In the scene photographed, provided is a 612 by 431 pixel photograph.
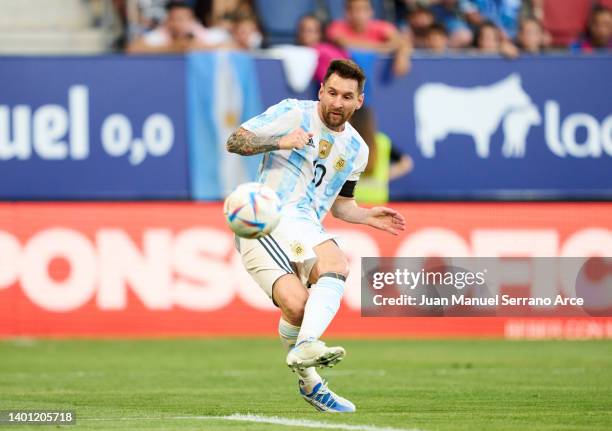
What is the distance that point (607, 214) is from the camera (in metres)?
16.9

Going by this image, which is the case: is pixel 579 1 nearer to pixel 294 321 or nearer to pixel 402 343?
pixel 402 343

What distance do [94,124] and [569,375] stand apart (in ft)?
24.4

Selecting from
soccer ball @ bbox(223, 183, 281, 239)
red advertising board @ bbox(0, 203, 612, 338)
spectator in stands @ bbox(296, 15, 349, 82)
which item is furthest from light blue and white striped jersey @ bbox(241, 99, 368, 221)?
spectator in stands @ bbox(296, 15, 349, 82)

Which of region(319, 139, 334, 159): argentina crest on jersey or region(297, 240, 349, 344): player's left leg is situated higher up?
region(319, 139, 334, 159): argentina crest on jersey

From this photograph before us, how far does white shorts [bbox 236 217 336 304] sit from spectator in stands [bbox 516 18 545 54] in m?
10.4

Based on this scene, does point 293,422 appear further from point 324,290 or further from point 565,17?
point 565,17

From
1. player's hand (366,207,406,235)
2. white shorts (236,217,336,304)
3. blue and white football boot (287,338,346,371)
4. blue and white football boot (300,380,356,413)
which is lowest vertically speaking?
blue and white football boot (300,380,356,413)

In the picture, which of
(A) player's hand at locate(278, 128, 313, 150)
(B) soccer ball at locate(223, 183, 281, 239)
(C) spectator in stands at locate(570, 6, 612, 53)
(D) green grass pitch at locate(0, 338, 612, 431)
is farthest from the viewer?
(C) spectator in stands at locate(570, 6, 612, 53)

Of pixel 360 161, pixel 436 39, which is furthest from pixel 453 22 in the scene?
pixel 360 161

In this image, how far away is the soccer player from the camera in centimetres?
870

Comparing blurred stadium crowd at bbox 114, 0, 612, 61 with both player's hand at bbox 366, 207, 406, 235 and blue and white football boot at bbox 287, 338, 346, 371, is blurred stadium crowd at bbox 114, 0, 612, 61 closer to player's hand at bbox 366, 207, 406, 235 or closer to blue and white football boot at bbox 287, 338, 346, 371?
player's hand at bbox 366, 207, 406, 235

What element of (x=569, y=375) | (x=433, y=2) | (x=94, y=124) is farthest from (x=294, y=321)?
(x=433, y=2)

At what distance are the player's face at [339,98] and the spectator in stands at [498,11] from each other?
453 inches

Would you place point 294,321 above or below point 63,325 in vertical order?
above
